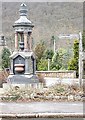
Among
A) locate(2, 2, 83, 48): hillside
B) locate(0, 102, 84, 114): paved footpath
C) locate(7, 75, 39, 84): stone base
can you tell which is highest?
locate(2, 2, 83, 48): hillside

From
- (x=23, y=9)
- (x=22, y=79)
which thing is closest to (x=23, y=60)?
(x=22, y=79)

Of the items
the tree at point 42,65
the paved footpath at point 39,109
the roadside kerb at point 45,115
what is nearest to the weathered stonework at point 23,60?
the paved footpath at point 39,109

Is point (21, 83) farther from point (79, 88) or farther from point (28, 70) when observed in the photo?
point (79, 88)

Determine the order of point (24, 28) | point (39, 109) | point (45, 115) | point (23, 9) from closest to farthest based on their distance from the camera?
point (45, 115)
point (39, 109)
point (24, 28)
point (23, 9)

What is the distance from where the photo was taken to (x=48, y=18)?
70.1 meters

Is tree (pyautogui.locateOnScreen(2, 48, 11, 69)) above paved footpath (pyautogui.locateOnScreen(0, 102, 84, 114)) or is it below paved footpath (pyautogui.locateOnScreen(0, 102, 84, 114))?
above

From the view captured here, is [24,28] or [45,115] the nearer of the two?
[45,115]

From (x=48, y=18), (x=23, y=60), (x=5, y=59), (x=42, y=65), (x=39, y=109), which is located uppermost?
(x=48, y=18)

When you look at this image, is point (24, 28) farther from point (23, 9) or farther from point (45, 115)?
point (45, 115)

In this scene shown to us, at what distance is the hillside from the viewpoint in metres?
65.1

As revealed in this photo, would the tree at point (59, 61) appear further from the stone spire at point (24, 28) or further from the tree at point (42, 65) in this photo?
the stone spire at point (24, 28)

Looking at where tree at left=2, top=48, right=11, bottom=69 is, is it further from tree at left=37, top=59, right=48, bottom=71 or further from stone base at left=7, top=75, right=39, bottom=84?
stone base at left=7, top=75, right=39, bottom=84

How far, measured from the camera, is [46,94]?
39.3ft

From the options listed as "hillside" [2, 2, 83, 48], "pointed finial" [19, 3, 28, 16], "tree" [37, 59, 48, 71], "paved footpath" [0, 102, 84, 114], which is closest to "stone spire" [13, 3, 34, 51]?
"pointed finial" [19, 3, 28, 16]
